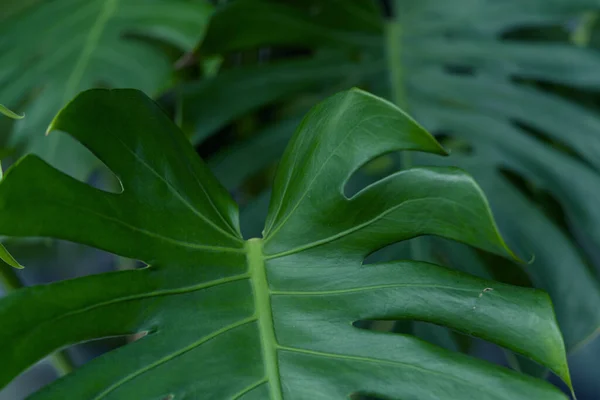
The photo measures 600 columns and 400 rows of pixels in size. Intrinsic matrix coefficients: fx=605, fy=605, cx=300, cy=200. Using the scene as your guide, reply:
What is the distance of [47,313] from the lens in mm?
378

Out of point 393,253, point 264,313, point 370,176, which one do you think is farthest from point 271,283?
point 370,176

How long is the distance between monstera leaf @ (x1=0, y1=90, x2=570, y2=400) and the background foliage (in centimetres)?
17

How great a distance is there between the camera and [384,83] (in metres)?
0.86

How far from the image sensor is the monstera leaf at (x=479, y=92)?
0.70 meters

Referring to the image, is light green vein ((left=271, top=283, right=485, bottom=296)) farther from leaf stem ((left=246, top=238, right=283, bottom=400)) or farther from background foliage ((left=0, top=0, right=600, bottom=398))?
background foliage ((left=0, top=0, right=600, bottom=398))

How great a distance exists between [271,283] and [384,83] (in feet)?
1.52

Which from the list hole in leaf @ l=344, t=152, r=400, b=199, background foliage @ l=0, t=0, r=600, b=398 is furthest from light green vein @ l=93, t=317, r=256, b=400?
hole in leaf @ l=344, t=152, r=400, b=199

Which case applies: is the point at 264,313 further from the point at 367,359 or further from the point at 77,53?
the point at 77,53

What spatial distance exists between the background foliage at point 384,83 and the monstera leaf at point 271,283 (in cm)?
17

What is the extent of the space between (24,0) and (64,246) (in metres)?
0.57

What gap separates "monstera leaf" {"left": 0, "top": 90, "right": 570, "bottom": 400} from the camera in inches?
15.4

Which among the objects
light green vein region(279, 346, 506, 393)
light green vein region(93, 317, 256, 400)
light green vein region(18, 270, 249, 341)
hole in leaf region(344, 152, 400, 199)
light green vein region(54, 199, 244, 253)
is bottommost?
light green vein region(279, 346, 506, 393)

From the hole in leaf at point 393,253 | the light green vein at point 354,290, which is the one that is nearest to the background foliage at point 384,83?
the hole in leaf at point 393,253

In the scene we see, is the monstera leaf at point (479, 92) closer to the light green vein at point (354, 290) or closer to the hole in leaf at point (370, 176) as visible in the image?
the hole in leaf at point (370, 176)
